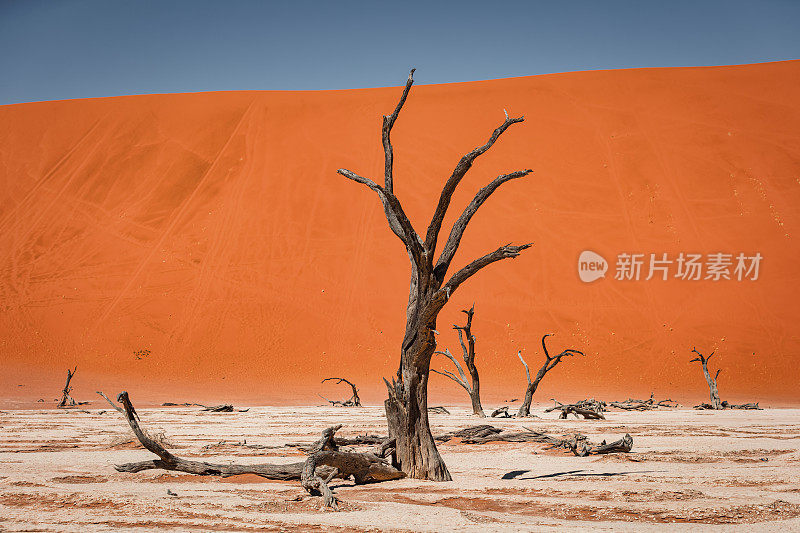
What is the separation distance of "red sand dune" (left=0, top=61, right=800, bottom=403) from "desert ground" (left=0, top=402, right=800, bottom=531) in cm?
1478

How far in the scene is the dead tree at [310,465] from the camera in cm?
583

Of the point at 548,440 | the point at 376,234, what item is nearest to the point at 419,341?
the point at 548,440

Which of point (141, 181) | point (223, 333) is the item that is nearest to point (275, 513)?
point (223, 333)

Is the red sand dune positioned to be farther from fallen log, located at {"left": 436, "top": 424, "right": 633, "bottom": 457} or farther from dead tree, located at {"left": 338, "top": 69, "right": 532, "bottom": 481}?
dead tree, located at {"left": 338, "top": 69, "right": 532, "bottom": 481}

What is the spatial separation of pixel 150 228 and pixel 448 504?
31451 millimetres

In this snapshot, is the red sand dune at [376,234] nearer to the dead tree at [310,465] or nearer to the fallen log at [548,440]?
the fallen log at [548,440]

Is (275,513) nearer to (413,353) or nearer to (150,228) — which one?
(413,353)

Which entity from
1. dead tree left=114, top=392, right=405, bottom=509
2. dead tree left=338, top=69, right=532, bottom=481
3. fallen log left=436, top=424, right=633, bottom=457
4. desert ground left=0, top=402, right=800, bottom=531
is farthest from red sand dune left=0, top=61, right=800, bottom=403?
dead tree left=338, top=69, right=532, bottom=481

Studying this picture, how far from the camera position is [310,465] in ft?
18.5

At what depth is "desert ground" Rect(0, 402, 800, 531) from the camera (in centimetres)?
463

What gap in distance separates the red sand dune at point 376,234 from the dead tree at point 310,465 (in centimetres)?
1774

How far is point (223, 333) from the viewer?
2956cm

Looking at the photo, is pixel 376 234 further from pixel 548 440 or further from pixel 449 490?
pixel 449 490

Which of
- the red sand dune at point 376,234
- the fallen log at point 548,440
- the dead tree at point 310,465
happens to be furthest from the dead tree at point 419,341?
the red sand dune at point 376,234
